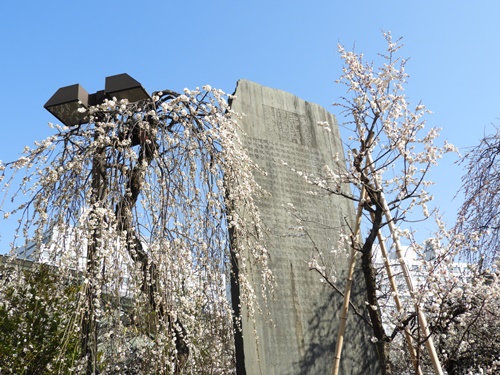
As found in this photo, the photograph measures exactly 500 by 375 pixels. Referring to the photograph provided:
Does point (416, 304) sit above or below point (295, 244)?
below

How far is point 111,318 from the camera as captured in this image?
272 centimetres

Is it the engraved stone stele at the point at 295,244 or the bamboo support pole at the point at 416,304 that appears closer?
the bamboo support pole at the point at 416,304

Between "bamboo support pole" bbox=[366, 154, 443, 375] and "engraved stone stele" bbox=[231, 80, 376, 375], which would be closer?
"bamboo support pole" bbox=[366, 154, 443, 375]

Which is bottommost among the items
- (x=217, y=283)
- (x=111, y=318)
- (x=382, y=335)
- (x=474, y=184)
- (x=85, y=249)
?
(x=382, y=335)

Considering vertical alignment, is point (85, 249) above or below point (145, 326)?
above

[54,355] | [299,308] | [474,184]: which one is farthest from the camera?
[474,184]

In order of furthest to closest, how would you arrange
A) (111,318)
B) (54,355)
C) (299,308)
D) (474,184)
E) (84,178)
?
(474,184) → (54,355) → (299,308) → (84,178) → (111,318)

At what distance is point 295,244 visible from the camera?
13.3 feet

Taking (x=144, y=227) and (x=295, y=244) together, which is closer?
(x=144, y=227)

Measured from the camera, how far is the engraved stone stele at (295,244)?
360 centimetres

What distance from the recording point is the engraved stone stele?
3.60 metres

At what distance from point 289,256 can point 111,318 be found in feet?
5.40

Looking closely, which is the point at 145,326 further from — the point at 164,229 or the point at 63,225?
the point at 63,225

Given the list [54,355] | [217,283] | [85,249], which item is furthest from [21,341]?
[217,283]
